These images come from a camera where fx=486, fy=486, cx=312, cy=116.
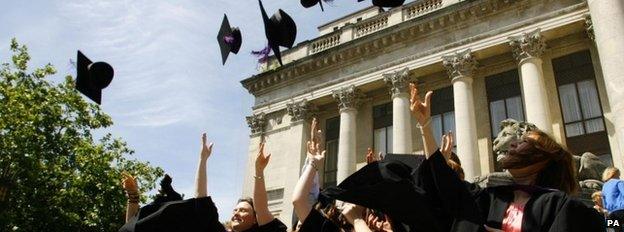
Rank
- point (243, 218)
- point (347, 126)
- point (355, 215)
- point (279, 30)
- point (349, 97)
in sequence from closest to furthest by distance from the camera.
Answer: point (355, 215), point (243, 218), point (279, 30), point (347, 126), point (349, 97)

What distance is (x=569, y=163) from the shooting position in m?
3.30

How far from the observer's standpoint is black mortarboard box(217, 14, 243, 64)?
10.4 metres

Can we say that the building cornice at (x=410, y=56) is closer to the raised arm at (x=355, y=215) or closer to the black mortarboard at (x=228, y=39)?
the black mortarboard at (x=228, y=39)

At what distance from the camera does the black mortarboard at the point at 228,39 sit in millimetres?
10430

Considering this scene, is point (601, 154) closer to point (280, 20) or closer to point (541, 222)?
point (280, 20)

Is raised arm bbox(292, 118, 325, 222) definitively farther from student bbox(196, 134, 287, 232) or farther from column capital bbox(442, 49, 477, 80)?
column capital bbox(442, 49, 477, 80)

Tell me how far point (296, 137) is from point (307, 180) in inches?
830

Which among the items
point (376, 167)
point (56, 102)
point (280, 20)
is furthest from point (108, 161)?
point (376, 167)

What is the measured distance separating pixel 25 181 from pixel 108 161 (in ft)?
14.5

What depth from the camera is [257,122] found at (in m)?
27.7

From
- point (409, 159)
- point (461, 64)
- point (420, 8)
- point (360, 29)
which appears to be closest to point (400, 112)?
point (461, 64)

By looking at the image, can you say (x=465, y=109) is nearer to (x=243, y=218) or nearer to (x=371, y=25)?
(x=371, y=25)

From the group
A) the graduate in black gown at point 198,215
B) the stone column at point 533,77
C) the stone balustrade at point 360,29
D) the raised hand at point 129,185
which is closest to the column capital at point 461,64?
the stone column at point 533,77

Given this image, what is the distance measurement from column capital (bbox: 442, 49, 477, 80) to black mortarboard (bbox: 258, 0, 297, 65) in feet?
43.2
